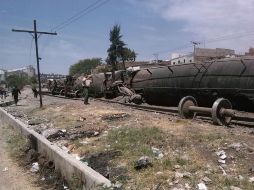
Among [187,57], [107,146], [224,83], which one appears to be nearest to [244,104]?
[224,83]

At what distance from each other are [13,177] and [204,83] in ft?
24.2

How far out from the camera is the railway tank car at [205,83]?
A: 498 inches

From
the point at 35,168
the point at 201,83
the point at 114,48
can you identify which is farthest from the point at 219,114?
the point at 114,48

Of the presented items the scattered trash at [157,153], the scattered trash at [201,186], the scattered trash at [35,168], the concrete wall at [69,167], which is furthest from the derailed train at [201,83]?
the scattered trash at [201,186]

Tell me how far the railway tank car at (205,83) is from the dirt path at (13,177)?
6.46 m

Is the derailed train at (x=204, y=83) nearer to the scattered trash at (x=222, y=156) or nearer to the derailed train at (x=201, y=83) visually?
the derailed train at (x=201, y=83)

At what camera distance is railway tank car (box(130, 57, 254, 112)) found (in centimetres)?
1264

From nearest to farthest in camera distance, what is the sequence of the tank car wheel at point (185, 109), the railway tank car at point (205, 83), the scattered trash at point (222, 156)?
the scattered trash at point (222, 156) → the railway tank car at point (205, 83) → the tank car wheel at point (185, 109)

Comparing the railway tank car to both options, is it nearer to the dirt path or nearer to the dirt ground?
the dirt ground

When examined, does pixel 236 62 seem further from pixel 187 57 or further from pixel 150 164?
pixel 187 57

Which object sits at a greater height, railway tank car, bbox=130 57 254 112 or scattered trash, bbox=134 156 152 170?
railway tank car, bbox=130 57 254 112

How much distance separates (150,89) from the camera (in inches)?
748

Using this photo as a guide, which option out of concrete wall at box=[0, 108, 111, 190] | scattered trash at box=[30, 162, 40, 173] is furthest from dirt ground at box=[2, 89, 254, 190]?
scattered trash at box=[30, 162, 40, 173]

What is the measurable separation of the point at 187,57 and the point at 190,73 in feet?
194
